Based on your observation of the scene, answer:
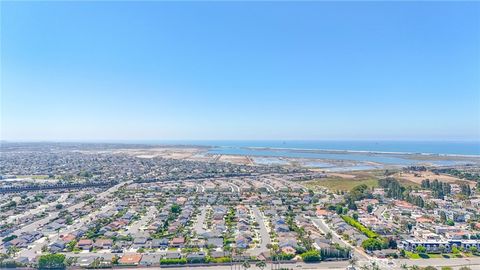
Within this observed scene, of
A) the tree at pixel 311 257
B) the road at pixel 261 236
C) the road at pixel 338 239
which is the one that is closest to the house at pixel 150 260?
the road at pixel 261 236

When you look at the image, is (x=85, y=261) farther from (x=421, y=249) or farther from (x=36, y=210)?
(x=421, y=249)

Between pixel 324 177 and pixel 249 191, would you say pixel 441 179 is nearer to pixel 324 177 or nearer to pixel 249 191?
pixel 324 177

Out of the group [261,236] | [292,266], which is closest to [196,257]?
[292,266]

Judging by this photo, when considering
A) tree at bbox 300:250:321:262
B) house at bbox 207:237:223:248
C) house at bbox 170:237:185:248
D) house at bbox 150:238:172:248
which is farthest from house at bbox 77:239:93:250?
tree at bbox 300:250:321:262

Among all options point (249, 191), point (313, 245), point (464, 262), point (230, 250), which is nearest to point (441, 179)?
point (249, 191)

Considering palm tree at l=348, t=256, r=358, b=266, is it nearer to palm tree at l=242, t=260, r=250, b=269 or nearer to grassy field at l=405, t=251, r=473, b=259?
grassy field at l=405, t=251, r=473, b=259

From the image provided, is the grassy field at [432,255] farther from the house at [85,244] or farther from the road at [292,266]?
the house at [85,244]
